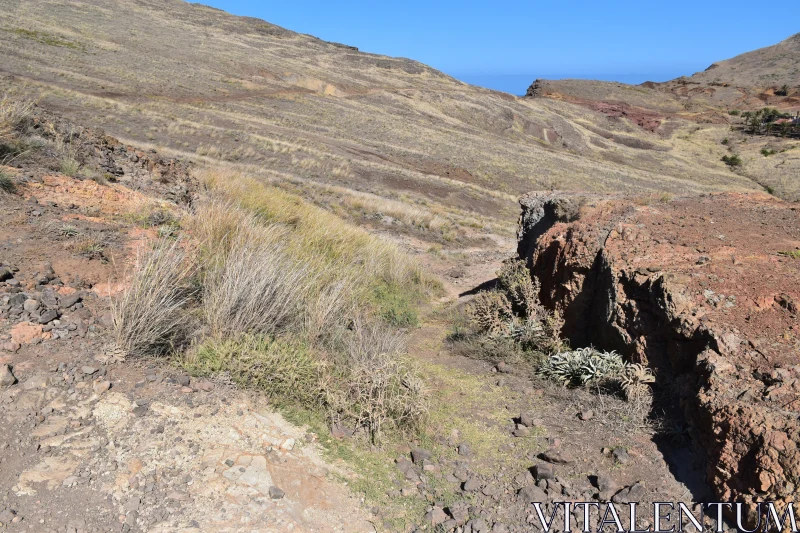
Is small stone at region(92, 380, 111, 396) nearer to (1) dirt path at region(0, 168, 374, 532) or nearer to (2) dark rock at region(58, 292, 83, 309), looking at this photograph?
(1) dirt path at region(0, 168, 374, 532)

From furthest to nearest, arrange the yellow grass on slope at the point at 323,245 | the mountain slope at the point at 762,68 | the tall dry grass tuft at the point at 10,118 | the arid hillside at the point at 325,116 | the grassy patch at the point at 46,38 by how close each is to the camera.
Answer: the mountain slope at the point at 762,68 → the grassy patch at the point at 46,38 → the arid hillside at the point at 325,116 → the tall dry grass tuft at the point at 10,118 → the yellow grass on slope at the point at 323,245

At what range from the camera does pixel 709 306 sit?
4.16 m

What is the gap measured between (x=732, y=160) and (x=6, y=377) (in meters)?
51.2

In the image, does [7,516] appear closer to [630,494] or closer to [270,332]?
[270,332]

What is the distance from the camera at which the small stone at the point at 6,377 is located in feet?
10.8

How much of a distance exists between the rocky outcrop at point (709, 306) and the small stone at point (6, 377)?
4110 millimetres

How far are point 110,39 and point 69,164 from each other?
43.8m

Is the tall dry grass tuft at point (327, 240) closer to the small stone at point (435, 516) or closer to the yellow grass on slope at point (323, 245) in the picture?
the yellow grass on slope at point (323, 245)

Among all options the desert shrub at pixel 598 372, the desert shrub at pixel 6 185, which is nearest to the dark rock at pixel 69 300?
the desert shrub at pixel 6 185

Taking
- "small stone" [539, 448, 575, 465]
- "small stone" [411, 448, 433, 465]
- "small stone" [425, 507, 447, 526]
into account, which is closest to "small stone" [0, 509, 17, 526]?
"small stone" [425, 507, 447, 526]

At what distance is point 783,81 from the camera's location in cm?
6981

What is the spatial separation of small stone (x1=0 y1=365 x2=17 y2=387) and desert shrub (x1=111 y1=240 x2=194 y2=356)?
25.6 inches

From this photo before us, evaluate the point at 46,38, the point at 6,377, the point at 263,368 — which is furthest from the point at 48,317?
the point at 46,38

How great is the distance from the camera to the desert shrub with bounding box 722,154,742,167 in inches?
1745
